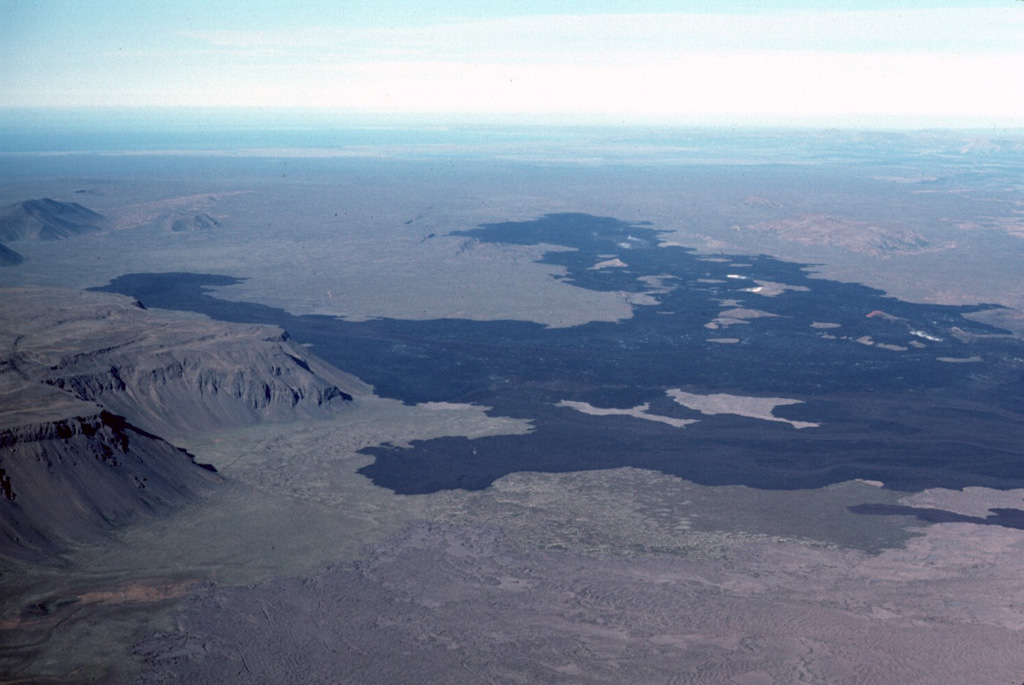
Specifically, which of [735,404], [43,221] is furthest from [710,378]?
[43,221]

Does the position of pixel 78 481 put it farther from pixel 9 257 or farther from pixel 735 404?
pixel 9 257

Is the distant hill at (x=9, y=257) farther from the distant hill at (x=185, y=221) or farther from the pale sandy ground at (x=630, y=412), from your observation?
the pale sandy ground at (x=630, y=412)

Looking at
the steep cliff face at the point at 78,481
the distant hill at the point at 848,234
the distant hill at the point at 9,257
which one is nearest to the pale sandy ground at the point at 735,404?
the steep cliff face at the point at 78,481

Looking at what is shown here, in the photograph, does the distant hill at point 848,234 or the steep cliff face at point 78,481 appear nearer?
the steep cliff face at point 78,481

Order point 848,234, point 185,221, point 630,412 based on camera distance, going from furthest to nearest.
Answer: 1. point 185,221
2. point 848,234
3. point 630,412

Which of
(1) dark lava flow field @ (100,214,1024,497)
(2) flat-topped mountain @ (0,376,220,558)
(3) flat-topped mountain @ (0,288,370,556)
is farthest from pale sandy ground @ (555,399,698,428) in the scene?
(2) flat-topped mountain @ (0,376,220,558)

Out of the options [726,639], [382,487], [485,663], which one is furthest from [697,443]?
[485,663]
